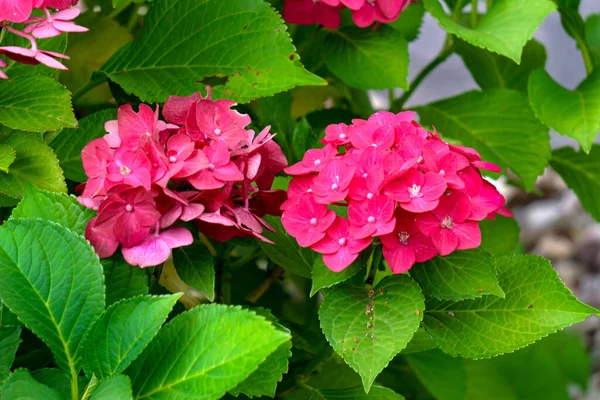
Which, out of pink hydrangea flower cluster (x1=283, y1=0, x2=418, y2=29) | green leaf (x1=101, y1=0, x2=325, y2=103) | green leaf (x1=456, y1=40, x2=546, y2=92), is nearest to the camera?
green leaf (x1=101, y1=0, x2=325, y2=103)

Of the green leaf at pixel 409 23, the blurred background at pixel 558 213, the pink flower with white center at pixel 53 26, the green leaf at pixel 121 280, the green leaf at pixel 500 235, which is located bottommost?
the blurred background at pixel 558 213

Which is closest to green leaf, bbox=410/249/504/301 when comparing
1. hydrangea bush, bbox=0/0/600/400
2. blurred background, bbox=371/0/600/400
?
hydrangea bush, bbox=0/0/600/400

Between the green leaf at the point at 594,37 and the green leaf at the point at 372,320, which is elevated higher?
the green leaf at the point at 594,37

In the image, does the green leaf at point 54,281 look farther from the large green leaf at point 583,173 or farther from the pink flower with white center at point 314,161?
the large green leaf at point 583,173

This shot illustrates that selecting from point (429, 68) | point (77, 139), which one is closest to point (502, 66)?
point (429, 68)

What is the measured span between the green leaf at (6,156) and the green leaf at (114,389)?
20cm

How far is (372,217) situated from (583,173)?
Answer: 0.54 m

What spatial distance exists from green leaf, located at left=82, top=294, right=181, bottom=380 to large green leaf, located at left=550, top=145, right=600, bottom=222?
0.64m

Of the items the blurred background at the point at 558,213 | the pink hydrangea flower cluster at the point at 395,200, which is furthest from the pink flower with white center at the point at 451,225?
the blurred background at the point at 558,213

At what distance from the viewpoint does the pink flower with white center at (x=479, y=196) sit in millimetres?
607

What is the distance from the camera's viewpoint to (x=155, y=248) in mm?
581

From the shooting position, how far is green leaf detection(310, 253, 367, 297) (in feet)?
1.99

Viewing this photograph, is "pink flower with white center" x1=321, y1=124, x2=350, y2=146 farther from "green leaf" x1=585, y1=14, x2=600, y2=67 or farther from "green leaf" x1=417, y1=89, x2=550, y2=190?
"green leaf" x1=585, y1=14, x2=600, y2=67

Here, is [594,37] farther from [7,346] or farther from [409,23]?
[7,346]
